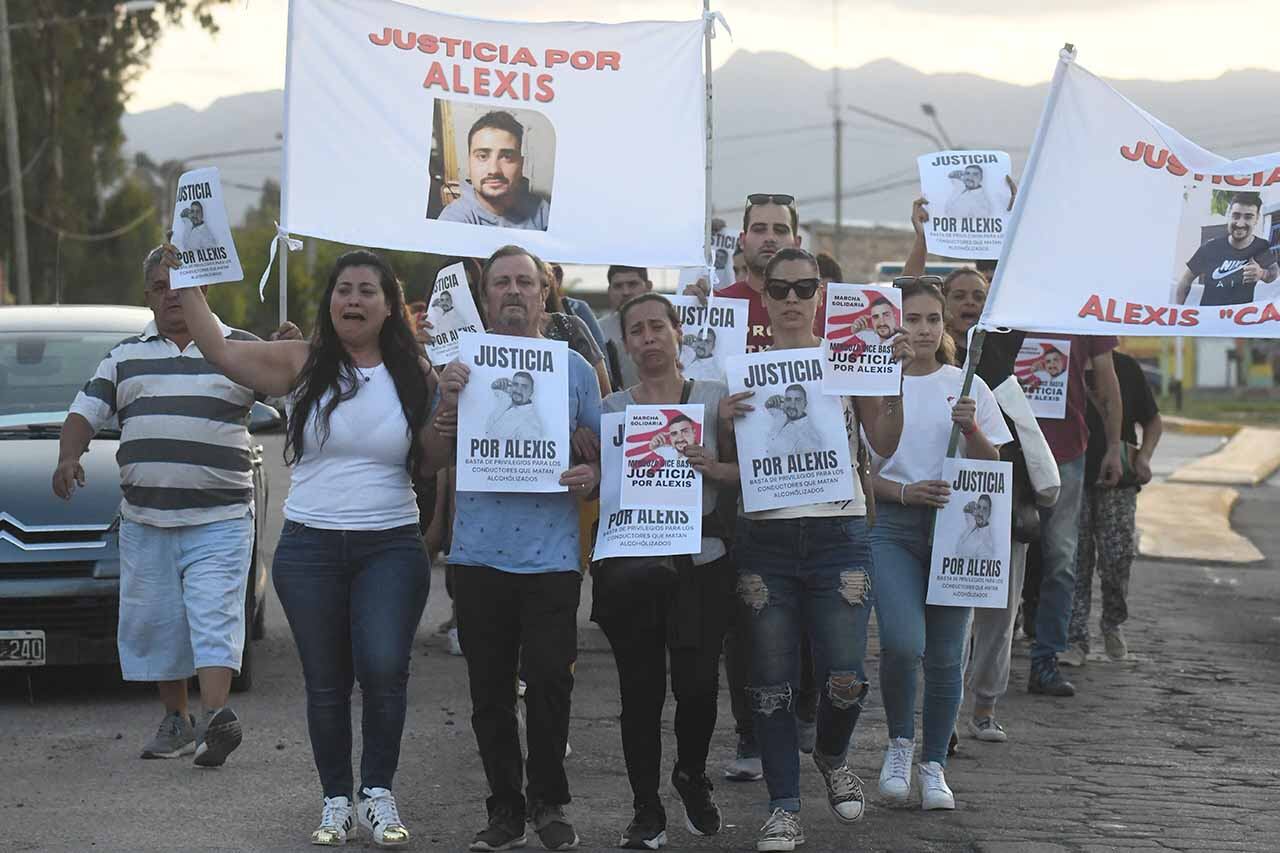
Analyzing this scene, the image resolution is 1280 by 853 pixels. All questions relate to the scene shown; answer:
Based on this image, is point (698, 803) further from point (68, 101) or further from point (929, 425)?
point (68, 101)

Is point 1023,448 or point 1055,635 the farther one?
point 1055,635

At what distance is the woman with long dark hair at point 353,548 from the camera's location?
6.34 m

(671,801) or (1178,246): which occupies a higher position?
(1178,246)

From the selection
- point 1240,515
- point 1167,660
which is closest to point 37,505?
point 1167,660

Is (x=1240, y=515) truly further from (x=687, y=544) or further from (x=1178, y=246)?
(x=687, y=544)

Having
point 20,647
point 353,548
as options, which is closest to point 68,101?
point 20,647

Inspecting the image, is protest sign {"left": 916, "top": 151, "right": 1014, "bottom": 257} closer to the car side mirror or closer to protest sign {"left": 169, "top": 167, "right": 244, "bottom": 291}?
the car side mirror

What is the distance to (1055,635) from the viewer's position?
9562 millimetres

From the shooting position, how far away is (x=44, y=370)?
32.4 ft

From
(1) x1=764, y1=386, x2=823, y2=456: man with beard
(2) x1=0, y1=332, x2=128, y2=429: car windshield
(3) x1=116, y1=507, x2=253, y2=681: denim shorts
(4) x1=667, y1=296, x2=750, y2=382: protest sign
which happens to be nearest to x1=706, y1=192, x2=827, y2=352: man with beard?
(4) x1=667, y1=296, x2=750, y2=382: protest sign

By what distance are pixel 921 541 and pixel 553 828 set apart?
6.26ft

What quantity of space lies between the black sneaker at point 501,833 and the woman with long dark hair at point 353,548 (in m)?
0.26

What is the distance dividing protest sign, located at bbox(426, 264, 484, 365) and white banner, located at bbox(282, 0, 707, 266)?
291mm

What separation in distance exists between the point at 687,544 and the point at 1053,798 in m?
1.90
